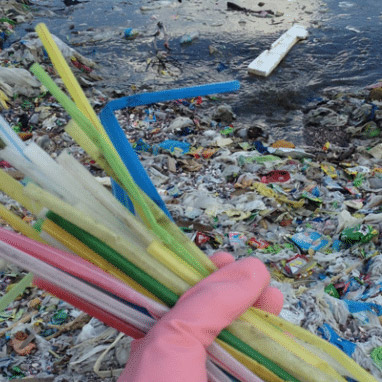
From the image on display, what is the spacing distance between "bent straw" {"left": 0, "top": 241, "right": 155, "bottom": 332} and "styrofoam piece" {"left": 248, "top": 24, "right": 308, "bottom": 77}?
7.85m

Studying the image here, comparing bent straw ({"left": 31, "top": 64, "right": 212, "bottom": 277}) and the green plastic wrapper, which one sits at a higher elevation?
bent straw ({"left": 31, "top": 64, "right": 212, "bottom": 277})

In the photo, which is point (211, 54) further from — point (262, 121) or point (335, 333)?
point (335, 333)

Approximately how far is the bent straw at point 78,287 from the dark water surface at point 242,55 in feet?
19.2

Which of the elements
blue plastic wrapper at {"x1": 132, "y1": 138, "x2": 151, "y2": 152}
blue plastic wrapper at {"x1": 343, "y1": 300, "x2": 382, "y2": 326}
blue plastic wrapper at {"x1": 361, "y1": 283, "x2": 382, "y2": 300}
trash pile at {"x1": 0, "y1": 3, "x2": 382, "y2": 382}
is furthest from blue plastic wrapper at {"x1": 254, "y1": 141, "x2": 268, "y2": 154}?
blue plastic wrapper at {"x1": 343, "y1": 300, "x2": 382, "y2": 326}

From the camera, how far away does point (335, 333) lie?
2.32 m

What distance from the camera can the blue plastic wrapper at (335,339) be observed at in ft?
7.30

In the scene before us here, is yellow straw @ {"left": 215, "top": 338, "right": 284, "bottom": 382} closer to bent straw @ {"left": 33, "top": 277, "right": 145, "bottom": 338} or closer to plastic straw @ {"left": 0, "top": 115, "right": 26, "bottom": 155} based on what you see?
bent straw @ {"left": 33, "top": 277, "right": 145, "bottom": 338}

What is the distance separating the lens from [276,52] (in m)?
8.79

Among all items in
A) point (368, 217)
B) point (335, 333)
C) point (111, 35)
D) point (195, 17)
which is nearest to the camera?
point (335, 333)

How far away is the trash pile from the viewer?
2.38 m

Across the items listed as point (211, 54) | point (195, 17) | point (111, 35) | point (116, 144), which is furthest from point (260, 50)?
point (116, 144)

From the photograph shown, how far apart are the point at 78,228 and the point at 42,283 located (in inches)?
8.2

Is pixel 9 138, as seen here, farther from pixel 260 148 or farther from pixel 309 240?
pixel 260 148

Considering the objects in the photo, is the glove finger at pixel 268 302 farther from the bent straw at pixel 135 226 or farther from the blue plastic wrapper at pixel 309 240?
the blue plastic wrapper at pixel 309 240
